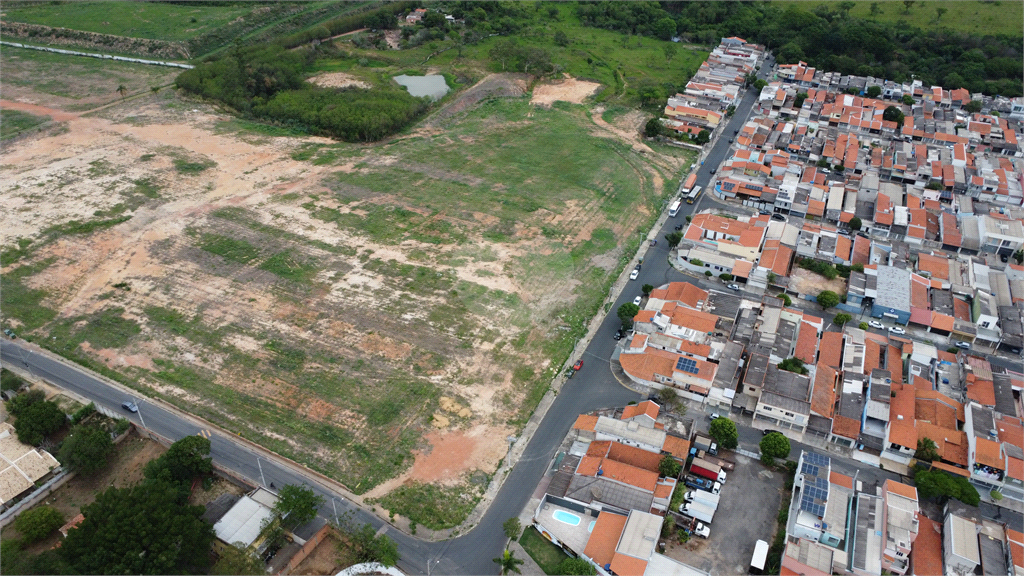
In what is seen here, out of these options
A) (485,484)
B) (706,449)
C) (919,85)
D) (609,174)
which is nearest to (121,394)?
(485,484)

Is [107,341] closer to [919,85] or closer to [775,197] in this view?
[775,197]

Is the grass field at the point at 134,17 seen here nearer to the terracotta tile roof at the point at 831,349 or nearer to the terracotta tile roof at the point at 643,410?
the terracotta tile roof at the point at 643,410

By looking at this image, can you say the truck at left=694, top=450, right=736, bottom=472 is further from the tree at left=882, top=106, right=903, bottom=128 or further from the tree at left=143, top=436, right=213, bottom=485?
the tree at left=882, top=106, right=903, bottom=128

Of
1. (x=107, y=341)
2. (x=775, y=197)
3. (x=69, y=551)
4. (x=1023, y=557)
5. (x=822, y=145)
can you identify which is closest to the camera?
(x=69, y=551)

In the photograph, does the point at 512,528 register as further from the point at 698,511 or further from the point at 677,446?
the point at 677,446

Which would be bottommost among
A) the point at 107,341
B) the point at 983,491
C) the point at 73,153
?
the point at 983,491

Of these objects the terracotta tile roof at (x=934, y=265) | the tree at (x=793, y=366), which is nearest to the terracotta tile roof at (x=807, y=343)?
the tree at (x=793, y=366)

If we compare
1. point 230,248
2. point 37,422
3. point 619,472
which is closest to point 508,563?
point 619,472
